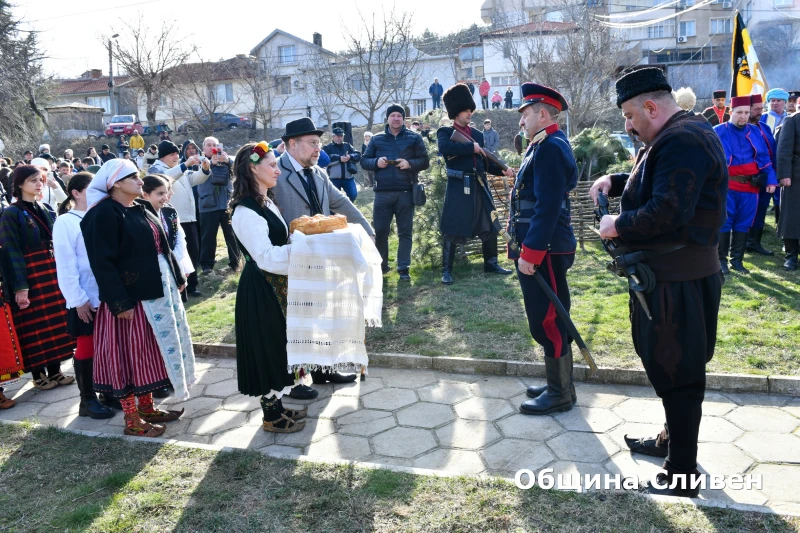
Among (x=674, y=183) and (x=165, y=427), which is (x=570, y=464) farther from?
(x=165, y=427)

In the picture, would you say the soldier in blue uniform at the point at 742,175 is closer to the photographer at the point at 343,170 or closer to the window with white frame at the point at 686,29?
the photographer at the point at 343,170

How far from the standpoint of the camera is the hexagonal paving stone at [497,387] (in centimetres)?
474

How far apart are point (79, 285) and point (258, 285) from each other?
151cm

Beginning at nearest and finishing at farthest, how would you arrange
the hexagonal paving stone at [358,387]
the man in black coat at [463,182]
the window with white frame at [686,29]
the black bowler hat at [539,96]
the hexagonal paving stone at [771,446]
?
the hexagonal paving stone at [771,446] → the black bowler hat at [539,96] → the hexagonal paving stone at [358,387] → the man in black coat at [463,182] → the window with white frame at [686,29]

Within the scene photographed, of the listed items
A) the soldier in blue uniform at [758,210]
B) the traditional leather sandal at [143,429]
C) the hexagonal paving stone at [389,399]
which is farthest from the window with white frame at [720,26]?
the traditional leather sandal at [143,429]

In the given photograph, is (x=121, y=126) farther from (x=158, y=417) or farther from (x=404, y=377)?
(x=404, y=377)

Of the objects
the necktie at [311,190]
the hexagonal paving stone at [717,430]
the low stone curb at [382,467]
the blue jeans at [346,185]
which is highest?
the necktie at [311,190]

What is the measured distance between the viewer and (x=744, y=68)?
10.3 m

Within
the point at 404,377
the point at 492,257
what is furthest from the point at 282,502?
the point at 492,257

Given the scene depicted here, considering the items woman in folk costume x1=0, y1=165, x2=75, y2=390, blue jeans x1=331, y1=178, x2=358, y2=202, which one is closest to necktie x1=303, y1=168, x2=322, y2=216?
woman in folk costume x1=0, y1=165, x2=75, y2=390

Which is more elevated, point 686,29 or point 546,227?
point 686,29

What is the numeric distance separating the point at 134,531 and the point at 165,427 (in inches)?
54.2

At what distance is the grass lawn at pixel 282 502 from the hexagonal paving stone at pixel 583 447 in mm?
Answer: 553

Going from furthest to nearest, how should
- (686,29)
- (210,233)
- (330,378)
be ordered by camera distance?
(686,29)
(210,233)
(330,378)
